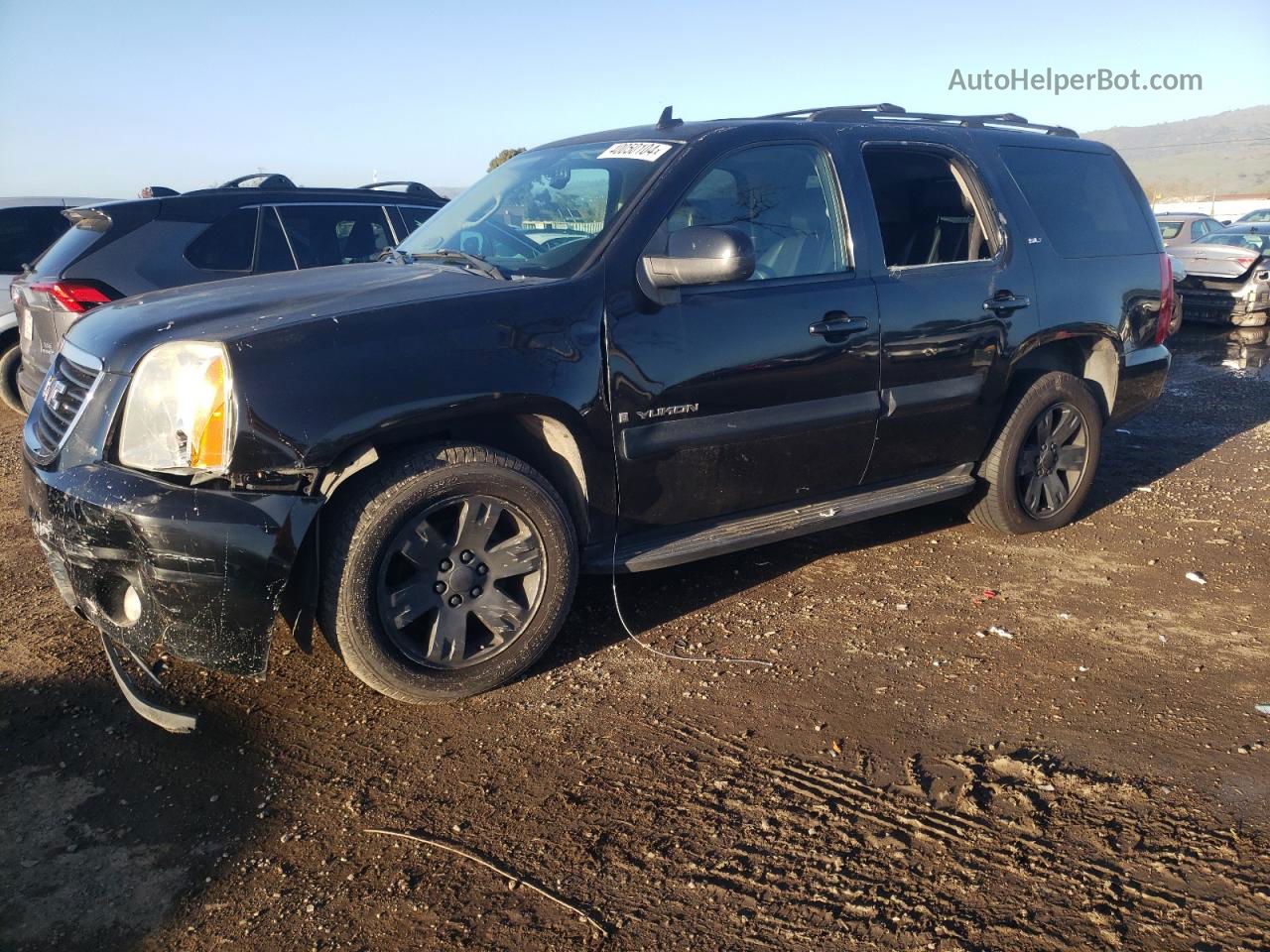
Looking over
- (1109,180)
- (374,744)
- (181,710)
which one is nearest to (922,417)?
(1109,180)

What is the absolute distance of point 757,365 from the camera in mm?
3889

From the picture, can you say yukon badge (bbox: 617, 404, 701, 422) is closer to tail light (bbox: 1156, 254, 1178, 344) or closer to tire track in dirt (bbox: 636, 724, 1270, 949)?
tire track in dirt (bbox: 636, 724, 1270, 949)

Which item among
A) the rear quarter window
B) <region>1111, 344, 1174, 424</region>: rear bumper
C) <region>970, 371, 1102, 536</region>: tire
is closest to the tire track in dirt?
<region>970, 371, 1102, 536</region>: tire

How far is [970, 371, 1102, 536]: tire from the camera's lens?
195 inches

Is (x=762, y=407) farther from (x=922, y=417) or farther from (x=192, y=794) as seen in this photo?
(x=192, y=794)

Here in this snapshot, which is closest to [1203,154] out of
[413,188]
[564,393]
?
[413,188]

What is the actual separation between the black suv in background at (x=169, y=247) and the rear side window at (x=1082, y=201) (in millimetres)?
3692

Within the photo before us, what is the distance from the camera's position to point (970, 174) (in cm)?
479

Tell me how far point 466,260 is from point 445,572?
4.36 feet

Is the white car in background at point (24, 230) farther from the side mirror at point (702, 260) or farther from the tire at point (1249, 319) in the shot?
the tire at point (1249, 319)

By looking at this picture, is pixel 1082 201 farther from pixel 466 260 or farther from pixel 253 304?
pixel 253 304

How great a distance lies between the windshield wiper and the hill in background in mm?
57008

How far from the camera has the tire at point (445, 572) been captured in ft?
10.5

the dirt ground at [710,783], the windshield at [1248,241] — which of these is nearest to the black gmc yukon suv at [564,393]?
the dirt ground at [710,783]
